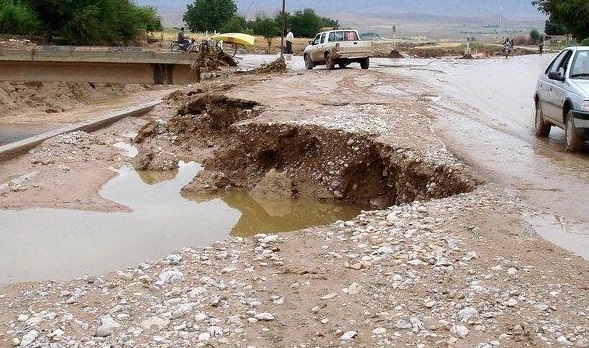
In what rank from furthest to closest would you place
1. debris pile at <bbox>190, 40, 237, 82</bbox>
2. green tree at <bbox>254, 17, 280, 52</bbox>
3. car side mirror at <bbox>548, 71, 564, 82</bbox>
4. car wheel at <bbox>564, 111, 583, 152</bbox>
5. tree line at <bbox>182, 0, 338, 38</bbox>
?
tree line at <bbox>182, 0, 338, 38</bbox>, green tree at <bbox>254, 17, 280, 52</bbox>, debris pile at <bbox>190, 40, 237, 82</bbox>, car side mirror at <bbox>548, 71, 564, 82</bbox>, car wheel at <bbox>564, 111, 583, 152</bbox>

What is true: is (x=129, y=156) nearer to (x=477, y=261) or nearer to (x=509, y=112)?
(x=509, y=112)

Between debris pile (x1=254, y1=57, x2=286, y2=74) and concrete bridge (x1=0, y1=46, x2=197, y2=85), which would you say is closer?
concrete bridge (x1=0, y1=46, x2=197, y2=85)

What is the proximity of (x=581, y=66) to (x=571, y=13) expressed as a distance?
29.6 meters

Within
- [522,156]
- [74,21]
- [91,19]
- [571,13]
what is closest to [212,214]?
[522,156]

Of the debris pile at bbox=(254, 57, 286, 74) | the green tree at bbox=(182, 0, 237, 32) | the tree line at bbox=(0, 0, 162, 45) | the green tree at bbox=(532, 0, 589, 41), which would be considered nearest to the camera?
the debris pile at bbox=(254, 57, 286, 74)

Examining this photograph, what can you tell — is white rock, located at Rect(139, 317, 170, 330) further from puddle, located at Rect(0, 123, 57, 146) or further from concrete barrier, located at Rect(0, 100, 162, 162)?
puddle, located at Rect(0, 123, 57, 146)

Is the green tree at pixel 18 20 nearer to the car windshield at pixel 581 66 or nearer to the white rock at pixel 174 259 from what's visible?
the car windshield at pixel 581 66

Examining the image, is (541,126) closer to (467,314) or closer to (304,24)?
(467,314)

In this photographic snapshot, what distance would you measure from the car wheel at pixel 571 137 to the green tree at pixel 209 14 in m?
87.5

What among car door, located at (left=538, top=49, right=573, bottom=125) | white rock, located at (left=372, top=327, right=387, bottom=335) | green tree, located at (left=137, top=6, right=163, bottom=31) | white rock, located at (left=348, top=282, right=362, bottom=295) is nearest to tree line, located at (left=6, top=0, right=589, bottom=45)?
green tree, located at (left=137, top=6, right=163, bottom=31)

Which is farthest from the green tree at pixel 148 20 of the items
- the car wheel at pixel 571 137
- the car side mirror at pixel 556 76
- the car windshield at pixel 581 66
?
the car wheel at pixel 571 137

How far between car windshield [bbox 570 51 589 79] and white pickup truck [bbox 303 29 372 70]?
17922 millimetres

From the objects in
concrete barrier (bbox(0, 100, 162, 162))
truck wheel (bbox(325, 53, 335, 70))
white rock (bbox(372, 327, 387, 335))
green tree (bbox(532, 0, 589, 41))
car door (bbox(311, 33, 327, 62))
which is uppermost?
green tree (bbox(532, 0, 589, 41))

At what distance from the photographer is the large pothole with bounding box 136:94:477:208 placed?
10859 millimetres
